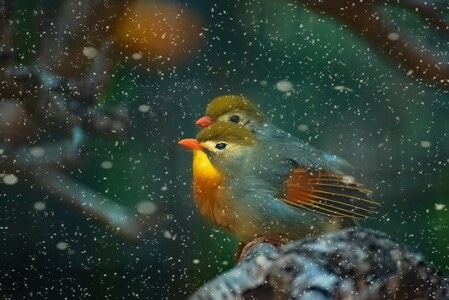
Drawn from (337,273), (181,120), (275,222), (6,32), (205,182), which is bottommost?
(337,273)

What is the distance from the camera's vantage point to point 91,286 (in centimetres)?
156

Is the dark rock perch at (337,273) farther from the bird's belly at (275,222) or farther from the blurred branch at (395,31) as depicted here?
the blurred branch at (395,31)

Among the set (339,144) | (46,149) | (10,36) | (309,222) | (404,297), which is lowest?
(404,297)

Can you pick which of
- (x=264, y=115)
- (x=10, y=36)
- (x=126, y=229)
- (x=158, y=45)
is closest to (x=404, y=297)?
(x=264, y=115)

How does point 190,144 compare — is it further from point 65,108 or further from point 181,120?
point 65,108

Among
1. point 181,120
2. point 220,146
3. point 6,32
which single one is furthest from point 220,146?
point 6,32

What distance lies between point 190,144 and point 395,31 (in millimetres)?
472

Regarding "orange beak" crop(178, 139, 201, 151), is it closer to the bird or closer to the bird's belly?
the bird

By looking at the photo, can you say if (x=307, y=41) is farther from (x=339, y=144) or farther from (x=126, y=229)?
(x=126, y=229)

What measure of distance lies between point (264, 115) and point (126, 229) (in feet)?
1.18

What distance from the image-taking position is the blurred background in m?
1.54

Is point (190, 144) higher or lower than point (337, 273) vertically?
higher

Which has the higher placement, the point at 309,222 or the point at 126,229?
the point at 126,229

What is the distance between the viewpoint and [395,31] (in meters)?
1.56
